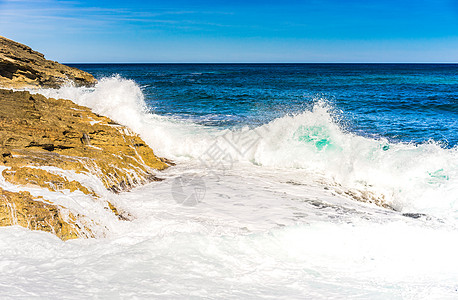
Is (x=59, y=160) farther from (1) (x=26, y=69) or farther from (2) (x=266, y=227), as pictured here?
(1) (x=26, y=69)

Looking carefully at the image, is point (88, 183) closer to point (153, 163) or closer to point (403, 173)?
point (153, 163)

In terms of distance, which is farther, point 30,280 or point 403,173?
point 403,173

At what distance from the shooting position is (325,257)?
→ 3576mm

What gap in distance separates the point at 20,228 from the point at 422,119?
14.1 meters

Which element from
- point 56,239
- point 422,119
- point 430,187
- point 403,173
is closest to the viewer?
point 56,239

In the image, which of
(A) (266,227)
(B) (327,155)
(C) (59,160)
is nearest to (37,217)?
(C) (59,160)

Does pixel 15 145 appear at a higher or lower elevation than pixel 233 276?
higher

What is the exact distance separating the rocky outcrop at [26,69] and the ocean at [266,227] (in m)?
11.0

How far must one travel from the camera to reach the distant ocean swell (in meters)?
5.97

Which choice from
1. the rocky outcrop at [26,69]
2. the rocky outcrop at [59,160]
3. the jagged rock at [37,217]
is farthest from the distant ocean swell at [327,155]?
the rocky outcrop at [26,69]

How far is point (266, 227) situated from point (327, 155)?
3.95 meters

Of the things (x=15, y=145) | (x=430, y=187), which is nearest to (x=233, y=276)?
(x=15, y=145)

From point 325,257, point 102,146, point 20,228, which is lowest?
point 325,257

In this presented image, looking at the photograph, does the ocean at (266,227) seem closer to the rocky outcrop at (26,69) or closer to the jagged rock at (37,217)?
the jagged rock at (37,217)
